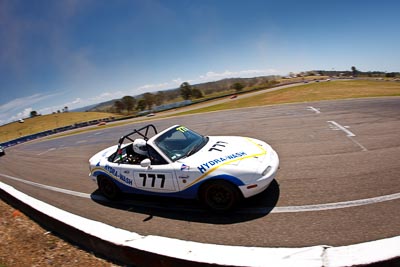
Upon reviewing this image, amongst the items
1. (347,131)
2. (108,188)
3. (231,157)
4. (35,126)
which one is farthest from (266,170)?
(35,126)

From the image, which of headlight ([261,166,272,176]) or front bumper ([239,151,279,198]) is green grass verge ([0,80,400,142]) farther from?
front bumper ([239,151,279,198])

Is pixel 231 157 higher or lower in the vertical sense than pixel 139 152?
lower

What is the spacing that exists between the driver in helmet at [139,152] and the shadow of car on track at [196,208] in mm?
968

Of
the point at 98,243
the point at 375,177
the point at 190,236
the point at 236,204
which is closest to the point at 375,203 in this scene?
the point at 375,177

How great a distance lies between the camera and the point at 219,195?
14.4ft

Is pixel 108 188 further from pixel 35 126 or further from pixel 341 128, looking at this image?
pixel 35 126

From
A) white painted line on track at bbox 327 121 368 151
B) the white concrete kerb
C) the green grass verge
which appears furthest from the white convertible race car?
the green grass verge

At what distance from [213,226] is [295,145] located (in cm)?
528

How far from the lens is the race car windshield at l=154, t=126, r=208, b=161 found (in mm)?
A: 5016

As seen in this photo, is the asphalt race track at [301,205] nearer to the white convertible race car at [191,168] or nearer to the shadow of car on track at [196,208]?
the shadow of car on track at [196,208]

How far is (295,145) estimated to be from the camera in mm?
8266

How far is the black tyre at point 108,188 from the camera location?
229 inches

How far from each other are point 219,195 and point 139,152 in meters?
2.16

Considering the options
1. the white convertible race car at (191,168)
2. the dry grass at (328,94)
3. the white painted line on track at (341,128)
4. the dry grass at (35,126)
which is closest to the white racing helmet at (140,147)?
the white convertible race car at (191,168)
